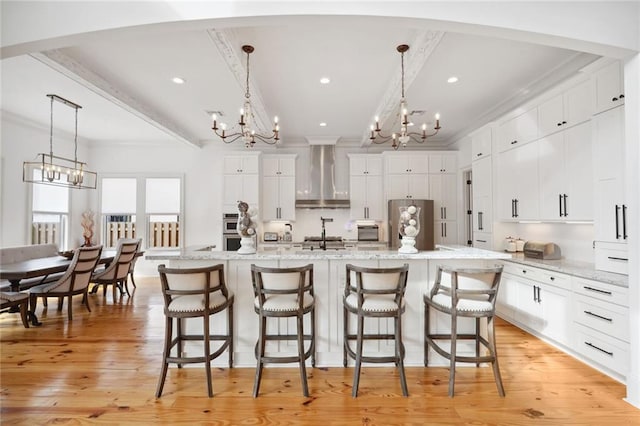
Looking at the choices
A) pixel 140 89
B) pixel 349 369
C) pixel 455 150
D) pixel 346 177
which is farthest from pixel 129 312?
pixel 455 150

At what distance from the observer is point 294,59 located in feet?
11.1

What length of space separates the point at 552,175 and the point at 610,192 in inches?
33.9

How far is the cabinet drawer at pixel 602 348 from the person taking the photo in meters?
2.51

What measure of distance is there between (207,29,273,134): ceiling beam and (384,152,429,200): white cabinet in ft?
9.12

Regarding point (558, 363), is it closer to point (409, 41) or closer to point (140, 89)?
point (409, 41)

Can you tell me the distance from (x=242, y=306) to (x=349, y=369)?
113cm

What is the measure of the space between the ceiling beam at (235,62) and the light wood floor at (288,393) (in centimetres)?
302

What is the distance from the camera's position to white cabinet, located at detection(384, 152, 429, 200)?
636 cm

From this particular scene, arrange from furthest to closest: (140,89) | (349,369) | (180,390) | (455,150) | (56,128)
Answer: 1. (455,150)
2. (56,128)
3. (140,89)
4. (349,369)
5. (180,390)

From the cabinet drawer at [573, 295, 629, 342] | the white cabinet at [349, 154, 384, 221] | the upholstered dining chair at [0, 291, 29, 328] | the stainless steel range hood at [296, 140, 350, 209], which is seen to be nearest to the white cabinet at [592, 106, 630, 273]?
the cabinet drawer at [573, 295, 629, 342]

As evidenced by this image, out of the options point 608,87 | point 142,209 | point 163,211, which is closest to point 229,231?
point 163,211

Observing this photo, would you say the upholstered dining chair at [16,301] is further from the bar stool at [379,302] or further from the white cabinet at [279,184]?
the bar stool at [379,302]

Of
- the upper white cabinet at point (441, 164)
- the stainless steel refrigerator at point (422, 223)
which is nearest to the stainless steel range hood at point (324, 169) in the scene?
the stainless steel refrigerator at point (422, 223)

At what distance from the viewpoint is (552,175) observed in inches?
142
